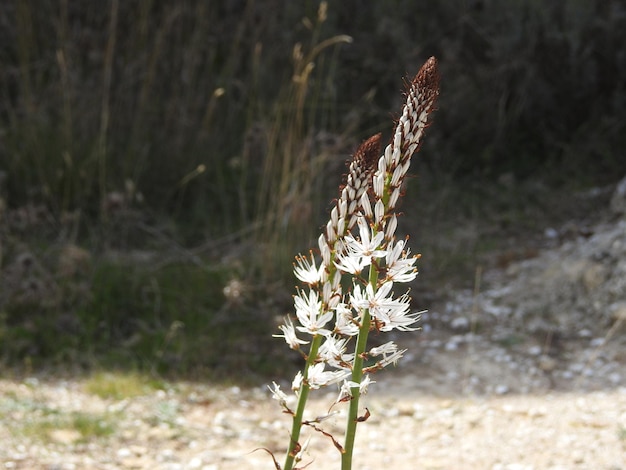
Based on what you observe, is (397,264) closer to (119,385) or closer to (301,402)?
(301,402)

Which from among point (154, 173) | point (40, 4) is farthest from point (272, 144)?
point (40, 4)

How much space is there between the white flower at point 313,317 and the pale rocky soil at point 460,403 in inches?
67.5

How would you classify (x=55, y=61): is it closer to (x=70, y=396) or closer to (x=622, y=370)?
(x=70, y=396)

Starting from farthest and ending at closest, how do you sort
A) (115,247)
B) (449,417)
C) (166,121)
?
(166,121) < (115,247) < (449,417)

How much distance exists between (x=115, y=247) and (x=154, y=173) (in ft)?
1.90

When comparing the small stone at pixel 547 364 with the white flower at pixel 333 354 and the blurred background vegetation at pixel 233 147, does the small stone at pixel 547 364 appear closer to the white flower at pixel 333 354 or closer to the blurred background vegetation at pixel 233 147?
the blurred background vegetation at pixel 233 147

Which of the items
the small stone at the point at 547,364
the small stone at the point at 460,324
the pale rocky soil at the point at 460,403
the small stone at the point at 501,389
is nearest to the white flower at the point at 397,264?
the pale rocky soil at the point at 460,403

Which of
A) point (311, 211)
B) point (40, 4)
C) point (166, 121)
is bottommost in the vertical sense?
point (311, 211)

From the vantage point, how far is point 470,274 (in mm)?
5383

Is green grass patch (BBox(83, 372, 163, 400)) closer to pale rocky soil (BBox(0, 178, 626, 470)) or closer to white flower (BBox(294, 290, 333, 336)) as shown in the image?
pale rocky soil (BBox(0, 178, 626, 470))

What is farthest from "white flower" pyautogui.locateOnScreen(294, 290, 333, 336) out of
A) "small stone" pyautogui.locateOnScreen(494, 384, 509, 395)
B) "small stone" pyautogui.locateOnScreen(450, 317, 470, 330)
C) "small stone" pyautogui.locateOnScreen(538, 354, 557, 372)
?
"small stone" pyautogui.locateOnScreen(450, 317, 470, 330)

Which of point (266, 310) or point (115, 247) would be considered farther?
point (115, 247)

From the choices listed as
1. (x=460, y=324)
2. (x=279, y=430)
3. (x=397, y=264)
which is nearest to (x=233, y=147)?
(x=460, y=324)

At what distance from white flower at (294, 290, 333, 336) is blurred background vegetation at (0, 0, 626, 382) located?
2860mm
